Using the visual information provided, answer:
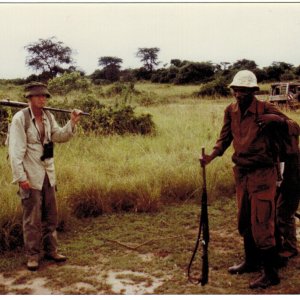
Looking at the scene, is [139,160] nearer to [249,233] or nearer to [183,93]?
[249,233]

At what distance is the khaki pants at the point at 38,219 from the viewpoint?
4.80 m

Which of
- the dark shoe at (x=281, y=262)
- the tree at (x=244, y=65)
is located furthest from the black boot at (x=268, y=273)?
the tree at (x=244, y=65)

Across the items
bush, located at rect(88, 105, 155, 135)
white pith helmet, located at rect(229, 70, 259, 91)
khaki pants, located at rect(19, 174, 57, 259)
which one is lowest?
khaki pants, located at rect(19, 174, 57, 259)

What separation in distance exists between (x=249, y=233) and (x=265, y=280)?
486mm

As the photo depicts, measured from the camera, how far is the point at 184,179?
733 centimetres

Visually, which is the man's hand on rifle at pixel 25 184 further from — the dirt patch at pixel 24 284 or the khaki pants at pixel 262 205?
the khaki pants at pixel 262 205

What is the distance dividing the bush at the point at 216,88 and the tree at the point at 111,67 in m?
4.49

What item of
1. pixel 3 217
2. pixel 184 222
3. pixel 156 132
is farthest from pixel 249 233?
pixel 156 132

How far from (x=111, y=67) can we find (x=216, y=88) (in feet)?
19.0

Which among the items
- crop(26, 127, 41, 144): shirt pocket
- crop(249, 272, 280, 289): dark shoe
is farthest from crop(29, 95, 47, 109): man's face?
crop(249, 272, 280, 289): dark shoe

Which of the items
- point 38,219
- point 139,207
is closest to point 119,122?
point 139,207

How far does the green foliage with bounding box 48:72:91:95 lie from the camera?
1380 centimetres

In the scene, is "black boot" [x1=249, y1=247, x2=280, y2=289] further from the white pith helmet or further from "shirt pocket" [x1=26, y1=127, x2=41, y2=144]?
"shirt pocket" [x1=26, y1=127, x2=41, y2=144]

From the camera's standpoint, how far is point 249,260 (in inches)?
183
